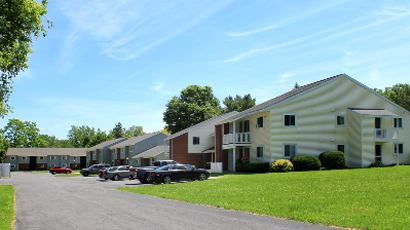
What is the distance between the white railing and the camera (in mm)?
34250

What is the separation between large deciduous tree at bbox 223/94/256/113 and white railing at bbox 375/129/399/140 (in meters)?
42.4

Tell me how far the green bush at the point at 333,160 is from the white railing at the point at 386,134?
4.71 m

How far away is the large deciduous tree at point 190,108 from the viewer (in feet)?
247

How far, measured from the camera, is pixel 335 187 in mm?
16453

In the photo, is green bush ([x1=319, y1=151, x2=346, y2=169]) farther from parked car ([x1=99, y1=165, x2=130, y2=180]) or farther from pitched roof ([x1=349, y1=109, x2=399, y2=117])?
parked car ([x1=99, y1=165, x2=130, y2=180])

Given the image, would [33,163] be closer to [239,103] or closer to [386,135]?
[239,103]

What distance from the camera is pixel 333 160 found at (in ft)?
105

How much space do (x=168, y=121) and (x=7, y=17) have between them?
59.5 metres

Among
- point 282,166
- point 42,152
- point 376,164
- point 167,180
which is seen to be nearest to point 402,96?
point 376,164

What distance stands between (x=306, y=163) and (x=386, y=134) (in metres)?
9.03

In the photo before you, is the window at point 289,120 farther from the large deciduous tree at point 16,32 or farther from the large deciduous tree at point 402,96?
the large deciduous tree at point 402,96

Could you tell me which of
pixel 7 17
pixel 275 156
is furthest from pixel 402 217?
pixel 275 156

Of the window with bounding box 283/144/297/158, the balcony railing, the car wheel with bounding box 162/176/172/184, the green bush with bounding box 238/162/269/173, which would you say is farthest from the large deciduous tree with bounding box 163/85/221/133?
the car wheel with bounding box 162/176/172/184

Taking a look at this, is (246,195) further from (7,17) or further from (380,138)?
(380,138)
